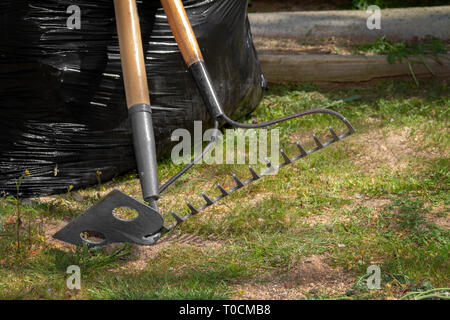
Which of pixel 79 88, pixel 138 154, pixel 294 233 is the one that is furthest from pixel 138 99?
pixel 294 233

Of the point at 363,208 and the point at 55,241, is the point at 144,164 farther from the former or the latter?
the point at 363,208

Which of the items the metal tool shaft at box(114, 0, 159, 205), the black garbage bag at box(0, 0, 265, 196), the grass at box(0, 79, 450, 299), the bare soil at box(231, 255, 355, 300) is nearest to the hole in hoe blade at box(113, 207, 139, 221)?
the grass at box(0, 79, 450, 299)

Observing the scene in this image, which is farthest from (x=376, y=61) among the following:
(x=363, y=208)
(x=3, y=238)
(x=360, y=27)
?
(x=3, y=238)

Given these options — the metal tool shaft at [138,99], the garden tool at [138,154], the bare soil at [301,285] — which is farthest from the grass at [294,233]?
the metal tool shaft at [138,99]

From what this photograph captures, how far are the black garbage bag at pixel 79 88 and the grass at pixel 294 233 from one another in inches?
5.7

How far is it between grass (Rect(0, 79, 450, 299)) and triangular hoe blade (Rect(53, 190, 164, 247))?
89mm

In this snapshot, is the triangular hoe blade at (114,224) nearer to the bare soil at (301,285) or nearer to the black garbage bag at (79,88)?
the bare soil at (301,285)

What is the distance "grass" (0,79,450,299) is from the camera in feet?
6.62

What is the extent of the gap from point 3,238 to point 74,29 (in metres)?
0.96

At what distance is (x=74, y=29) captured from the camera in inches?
101

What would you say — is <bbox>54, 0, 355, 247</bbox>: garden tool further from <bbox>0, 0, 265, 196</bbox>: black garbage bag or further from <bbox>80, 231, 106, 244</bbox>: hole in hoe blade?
<bbox>0, 0, 265, 196</bbox>: black garbage bag

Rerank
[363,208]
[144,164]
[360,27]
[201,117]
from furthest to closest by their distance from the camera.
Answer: [360,27] < [201,117] < [363,208] < [144,164]

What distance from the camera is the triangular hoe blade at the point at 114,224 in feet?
6.53

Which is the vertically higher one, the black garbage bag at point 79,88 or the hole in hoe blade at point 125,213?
the black garbage bag at point 79,88
